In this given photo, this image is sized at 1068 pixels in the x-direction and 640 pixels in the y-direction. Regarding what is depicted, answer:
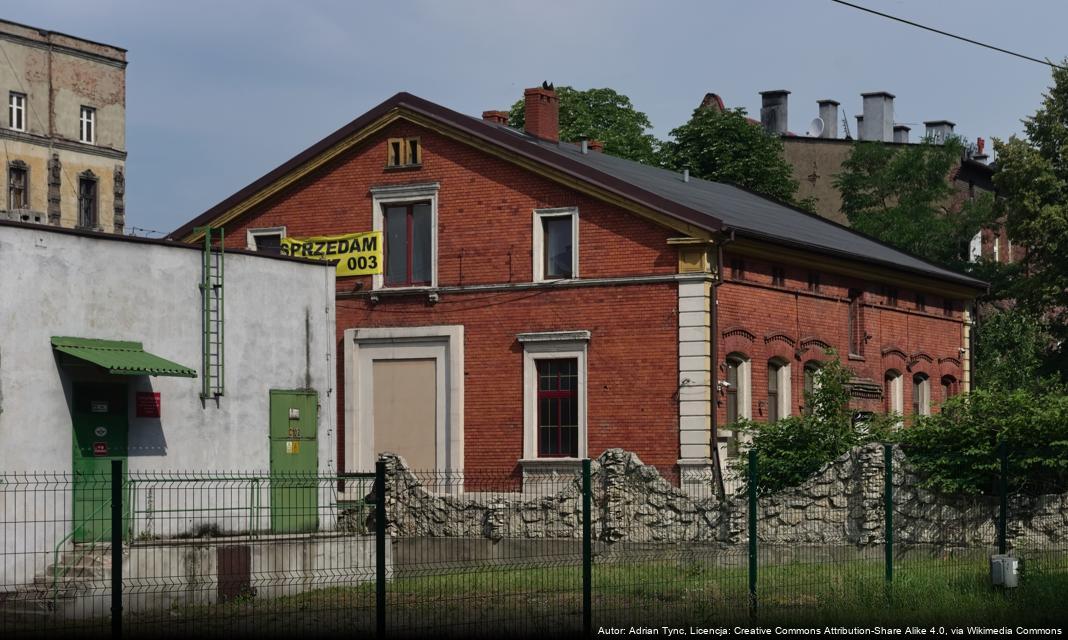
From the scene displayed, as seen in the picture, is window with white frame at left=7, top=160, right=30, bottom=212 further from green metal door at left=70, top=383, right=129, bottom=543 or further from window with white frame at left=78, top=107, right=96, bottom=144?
green metal door at left=70, top=383, right=129, bottom=543

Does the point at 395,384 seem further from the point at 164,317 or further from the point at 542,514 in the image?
the point at 164,317

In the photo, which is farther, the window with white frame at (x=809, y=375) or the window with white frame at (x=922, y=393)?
the window with white frame at (x=922, y=393)

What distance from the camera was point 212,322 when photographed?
78.4 ft

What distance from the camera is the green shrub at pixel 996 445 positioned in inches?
945

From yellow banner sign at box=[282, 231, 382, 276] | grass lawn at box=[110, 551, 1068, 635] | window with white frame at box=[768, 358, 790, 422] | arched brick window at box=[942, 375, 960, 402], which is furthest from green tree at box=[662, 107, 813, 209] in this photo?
grass lawn at box=[110, 551, 1068, 635]

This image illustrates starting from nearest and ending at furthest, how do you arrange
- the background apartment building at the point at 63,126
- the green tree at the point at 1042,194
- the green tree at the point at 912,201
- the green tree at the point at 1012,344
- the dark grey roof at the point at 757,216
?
the dark grey roof at the point at 757,216
the green tree at the point at 1042,194
the green tree at the point at 1012,344
the green tree at the point at 912,201
the background apartment building at the point at 63,126

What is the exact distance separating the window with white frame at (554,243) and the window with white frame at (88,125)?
5501 cm

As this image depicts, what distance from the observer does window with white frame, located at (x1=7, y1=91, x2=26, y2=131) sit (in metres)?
80.2

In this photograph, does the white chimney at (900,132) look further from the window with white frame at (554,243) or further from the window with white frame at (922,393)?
the window with white frame at (554,243)

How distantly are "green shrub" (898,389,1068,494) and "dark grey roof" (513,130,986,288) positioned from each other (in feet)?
24.5

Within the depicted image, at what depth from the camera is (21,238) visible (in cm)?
2136

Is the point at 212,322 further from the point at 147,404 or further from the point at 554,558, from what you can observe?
the point at 554,558

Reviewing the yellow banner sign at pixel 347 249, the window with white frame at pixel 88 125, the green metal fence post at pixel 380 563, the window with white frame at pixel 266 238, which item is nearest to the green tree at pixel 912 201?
the yellow banner sign at pixel 347 249

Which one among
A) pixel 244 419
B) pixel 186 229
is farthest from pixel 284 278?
pixel 186 229
